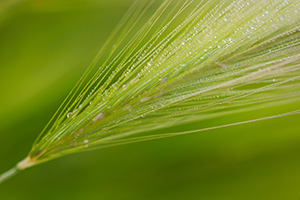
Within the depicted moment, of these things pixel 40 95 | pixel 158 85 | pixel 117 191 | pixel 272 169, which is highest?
pixel 40 95

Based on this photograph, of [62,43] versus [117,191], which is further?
[62,43]

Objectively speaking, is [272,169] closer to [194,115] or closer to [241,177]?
[241,177]

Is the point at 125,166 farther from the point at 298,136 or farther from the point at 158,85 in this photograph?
the point at 298,136

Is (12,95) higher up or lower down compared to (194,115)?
higher up

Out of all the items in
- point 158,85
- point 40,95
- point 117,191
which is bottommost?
point 117,191

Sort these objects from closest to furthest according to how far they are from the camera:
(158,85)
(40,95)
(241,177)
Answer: (158,85), (241,177), (40,95)

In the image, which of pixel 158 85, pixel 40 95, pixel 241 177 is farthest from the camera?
pixel 40 95

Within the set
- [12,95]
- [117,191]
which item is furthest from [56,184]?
[12,95]

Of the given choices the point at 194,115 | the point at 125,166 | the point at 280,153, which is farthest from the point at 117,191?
the point at 280,153

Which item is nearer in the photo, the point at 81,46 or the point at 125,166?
the point at 125,166
